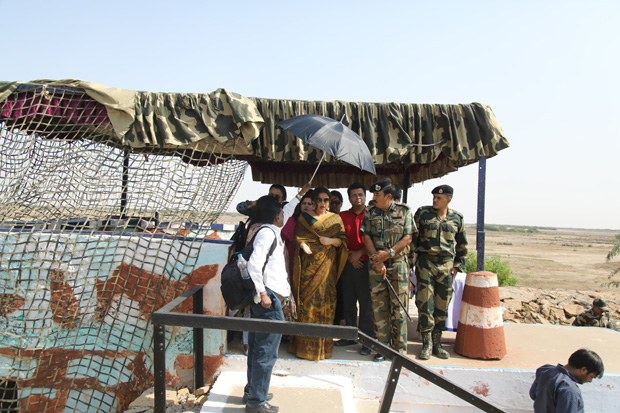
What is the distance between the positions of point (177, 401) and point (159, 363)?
3.51 ft

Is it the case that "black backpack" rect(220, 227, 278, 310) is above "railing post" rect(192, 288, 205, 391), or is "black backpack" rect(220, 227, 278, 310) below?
above

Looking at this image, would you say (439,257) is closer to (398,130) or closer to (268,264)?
(398,130)

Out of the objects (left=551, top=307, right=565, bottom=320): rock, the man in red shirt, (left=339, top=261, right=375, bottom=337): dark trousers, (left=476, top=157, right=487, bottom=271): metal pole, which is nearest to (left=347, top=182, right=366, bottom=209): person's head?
the man in red shirt

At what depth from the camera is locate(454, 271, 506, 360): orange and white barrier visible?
3945mm

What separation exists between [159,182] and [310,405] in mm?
2425

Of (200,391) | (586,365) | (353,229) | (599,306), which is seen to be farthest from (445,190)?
(599,306)

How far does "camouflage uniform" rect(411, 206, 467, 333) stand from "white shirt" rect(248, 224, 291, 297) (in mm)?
1660

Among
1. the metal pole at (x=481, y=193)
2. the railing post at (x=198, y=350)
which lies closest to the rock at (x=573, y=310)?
the metal pole at (x=481, y=193)

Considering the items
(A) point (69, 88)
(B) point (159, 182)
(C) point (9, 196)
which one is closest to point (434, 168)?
(B) point (159, 182)

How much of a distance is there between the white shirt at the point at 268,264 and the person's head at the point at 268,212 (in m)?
0.05

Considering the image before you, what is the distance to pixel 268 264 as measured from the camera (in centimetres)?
303

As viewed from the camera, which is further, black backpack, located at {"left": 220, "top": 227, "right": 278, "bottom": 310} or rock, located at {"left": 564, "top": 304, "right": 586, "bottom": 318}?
rock, located at {"left": 564, "top": 304, "right": 586, "bottom": 318}

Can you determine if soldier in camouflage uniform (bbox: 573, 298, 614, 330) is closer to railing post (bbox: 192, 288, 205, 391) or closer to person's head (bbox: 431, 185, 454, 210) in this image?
person's head (bbox: 431, 185, 454, 210)

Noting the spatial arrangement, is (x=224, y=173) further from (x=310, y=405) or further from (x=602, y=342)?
(x=602, y=342)
